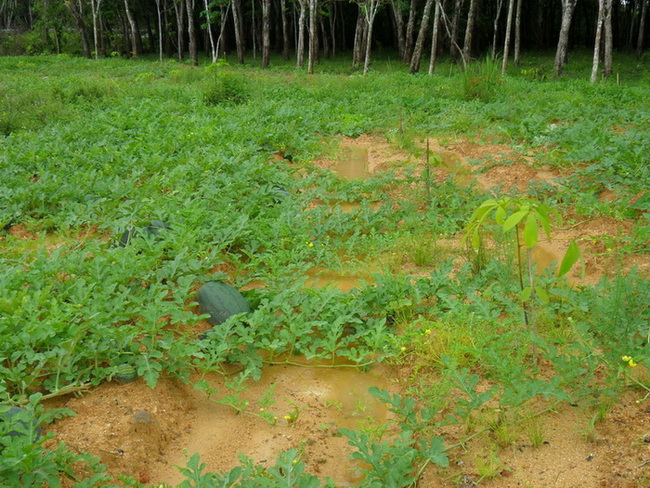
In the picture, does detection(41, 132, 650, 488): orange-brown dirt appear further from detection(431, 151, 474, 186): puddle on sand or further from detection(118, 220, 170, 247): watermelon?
detection(431, 151, 474, 186): puddle on sand

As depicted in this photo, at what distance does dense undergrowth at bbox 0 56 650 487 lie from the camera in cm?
327

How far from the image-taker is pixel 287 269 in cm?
508

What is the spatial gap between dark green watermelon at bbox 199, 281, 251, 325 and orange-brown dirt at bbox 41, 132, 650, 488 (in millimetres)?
570

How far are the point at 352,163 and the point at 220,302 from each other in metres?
5.79

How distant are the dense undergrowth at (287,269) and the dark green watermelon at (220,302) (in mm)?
174

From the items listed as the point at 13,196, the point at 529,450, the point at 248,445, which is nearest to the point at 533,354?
the point at 529,450

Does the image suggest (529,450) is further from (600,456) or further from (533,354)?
(533,354)

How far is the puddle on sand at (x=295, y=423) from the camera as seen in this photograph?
3.14 m

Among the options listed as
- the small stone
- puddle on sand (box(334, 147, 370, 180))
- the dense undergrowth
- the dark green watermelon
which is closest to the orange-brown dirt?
the small stone

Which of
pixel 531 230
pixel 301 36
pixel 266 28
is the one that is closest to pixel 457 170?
pixel 531 230

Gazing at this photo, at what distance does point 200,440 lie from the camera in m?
3.33

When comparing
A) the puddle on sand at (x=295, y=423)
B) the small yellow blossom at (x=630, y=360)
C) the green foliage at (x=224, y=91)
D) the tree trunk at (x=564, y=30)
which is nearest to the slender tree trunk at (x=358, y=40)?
the tree trunk at (x=564, y=30)

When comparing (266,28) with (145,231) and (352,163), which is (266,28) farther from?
(145,231)

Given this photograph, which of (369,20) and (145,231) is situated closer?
(145,231)
